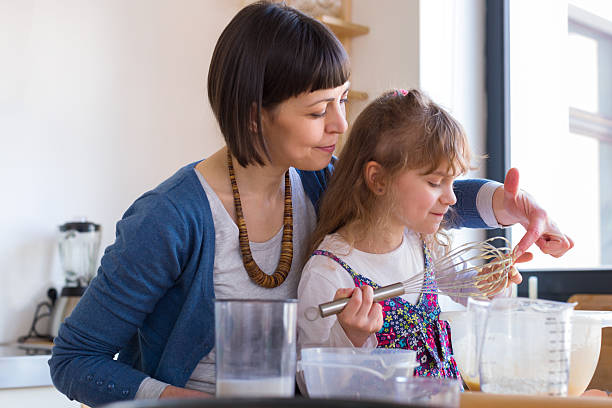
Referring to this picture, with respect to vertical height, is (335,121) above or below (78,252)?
above

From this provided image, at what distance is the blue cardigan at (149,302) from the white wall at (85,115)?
50.1 inches

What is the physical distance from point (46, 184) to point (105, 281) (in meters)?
1.36

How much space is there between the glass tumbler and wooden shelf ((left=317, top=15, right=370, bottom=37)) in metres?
1.80

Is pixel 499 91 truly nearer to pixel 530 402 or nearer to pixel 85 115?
pixel 85 115

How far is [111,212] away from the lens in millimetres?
2260

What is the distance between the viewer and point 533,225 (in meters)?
0.96

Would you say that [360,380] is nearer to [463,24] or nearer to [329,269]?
[329,269]

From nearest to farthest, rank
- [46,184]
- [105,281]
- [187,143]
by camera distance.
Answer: [105,281], [46,184], [187,143]

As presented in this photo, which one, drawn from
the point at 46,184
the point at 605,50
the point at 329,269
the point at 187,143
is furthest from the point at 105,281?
the point at 605,50

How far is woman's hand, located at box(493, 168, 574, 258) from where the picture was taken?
3.05 ft

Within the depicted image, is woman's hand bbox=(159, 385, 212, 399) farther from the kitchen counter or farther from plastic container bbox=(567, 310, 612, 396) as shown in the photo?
the kitchen counter

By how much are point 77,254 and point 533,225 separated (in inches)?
60.7

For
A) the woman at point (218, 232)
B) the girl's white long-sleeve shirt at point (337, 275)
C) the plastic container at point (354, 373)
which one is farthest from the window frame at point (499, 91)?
the plastic container at point (354, 373)

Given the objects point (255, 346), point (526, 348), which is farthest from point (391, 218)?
point (255, 346)
